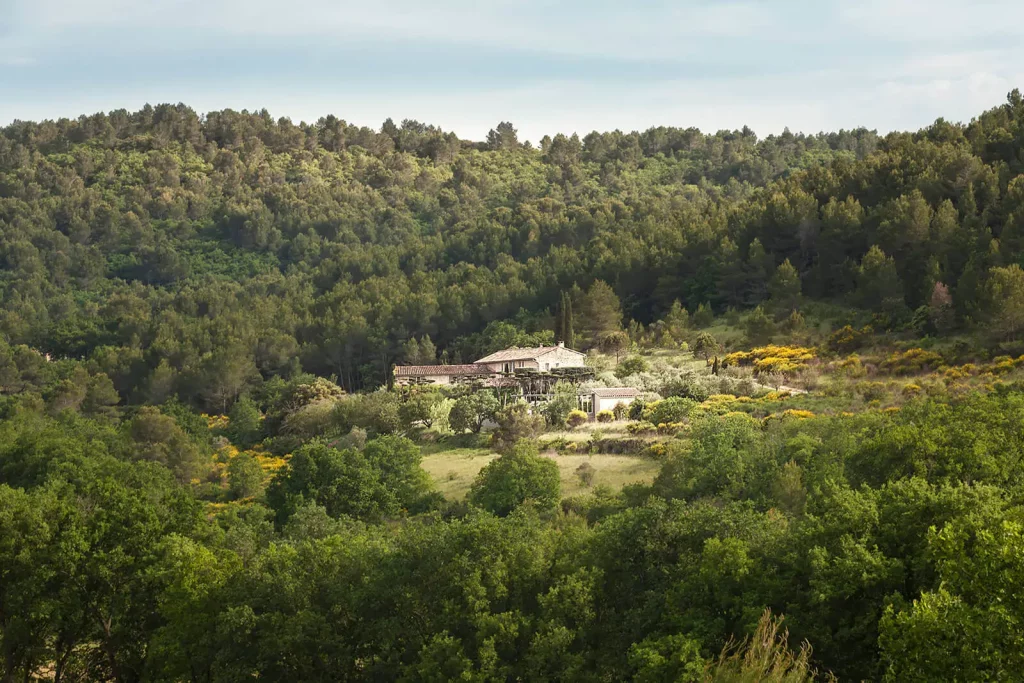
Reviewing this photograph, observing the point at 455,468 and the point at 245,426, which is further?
the point at 245,426

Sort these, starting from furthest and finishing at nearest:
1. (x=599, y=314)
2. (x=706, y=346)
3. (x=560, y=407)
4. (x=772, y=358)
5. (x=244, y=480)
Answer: (x=599, y=314)
(x=706, y=346)
(x=772, y=358)
(x=560, y=407)
(x=244, y=480)

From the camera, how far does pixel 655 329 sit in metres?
66.9

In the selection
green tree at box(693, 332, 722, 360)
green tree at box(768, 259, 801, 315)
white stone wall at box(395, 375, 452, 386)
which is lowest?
white stone wall at box(395, 375, 452, 386)

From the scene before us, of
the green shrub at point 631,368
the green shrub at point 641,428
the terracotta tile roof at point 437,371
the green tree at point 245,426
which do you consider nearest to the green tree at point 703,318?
the green shrub at point 631,368

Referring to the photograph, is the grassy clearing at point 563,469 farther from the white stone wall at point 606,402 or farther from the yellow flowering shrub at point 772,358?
the yellow flowering shrub at point 772,358

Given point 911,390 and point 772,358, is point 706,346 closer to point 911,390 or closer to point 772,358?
point 772,358

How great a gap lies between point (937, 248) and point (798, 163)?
87.1 meters

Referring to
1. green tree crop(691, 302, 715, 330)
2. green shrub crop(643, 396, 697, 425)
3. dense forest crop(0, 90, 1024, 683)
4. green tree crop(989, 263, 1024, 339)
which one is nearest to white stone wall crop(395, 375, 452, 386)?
dense forest crop(0, 90, 1024, 683)

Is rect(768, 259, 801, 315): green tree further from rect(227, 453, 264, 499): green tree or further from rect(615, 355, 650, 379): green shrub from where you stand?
rect(227, 453, 264, 499): green tree

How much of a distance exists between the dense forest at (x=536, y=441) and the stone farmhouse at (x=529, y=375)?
1.32m

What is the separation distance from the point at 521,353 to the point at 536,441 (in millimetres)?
15819

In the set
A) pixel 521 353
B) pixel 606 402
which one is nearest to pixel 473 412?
pixel 606 402

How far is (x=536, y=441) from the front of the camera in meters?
47.2

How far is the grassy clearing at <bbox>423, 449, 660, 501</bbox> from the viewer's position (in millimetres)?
40050
